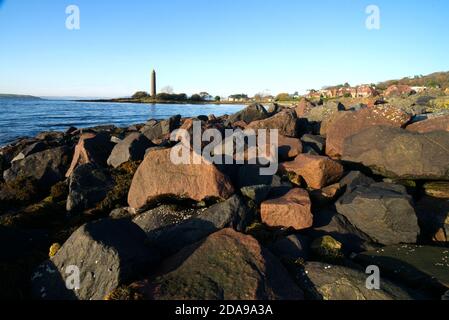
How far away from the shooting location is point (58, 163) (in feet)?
40.8

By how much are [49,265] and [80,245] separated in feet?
2.20

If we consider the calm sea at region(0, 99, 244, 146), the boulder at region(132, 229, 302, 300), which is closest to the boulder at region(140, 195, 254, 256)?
the boulder at region(132, 229, 302, 300)

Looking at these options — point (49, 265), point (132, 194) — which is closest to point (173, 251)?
point (49, 265)

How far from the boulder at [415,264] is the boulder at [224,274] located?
209cm

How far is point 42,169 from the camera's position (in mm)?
11930

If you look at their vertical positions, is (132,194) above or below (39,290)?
above

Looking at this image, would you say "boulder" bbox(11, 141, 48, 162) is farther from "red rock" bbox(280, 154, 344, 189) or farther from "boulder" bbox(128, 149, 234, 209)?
"red rock" bbox(280, 154, 344, 189)

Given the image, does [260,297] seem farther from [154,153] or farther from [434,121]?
[434,121]

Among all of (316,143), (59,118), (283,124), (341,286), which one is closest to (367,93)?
(59,118)

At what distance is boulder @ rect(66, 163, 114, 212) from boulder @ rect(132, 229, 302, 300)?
4593 mm

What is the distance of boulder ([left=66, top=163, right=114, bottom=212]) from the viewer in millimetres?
9266

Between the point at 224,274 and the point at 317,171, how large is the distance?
16.9 feet

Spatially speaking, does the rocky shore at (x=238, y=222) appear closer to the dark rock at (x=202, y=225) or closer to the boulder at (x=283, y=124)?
the dark rock at (x=202, y=225)

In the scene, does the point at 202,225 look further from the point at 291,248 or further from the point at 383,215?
the point at 383,215
